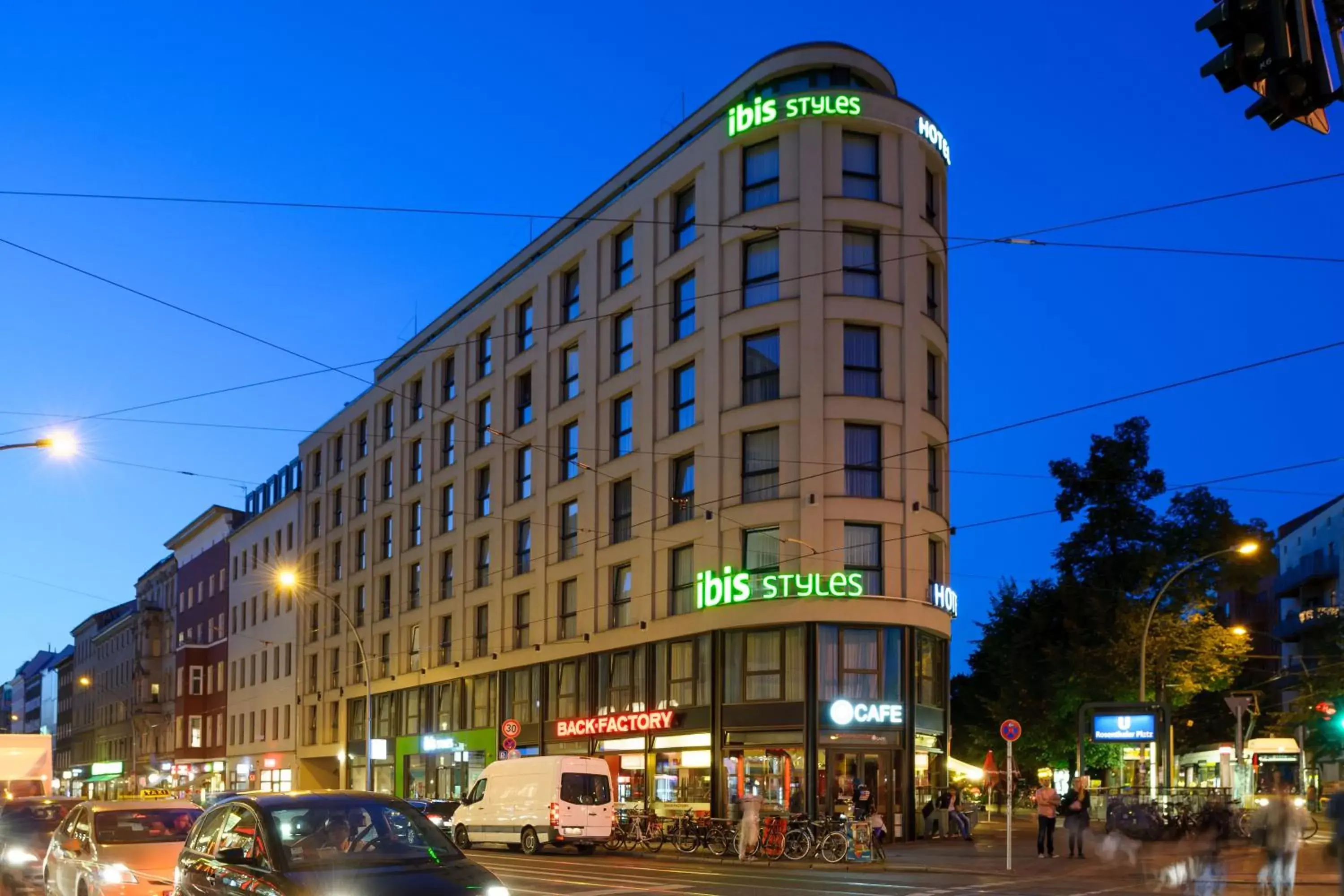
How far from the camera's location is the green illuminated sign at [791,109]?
41406 mm

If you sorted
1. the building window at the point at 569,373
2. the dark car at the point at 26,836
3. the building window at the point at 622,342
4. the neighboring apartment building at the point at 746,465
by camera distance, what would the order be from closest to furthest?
the dark car at the point at 26,836 < the neighboring apartment building at the point at 746,465 < the building window at the point at 622,342 < the building window at the point at 569,373

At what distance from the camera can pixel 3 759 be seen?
32.7m

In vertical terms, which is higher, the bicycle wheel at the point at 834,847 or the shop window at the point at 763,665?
the shop window at the point at 763,665

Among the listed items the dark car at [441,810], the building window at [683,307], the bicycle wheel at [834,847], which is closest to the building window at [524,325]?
the building window at [683,307]

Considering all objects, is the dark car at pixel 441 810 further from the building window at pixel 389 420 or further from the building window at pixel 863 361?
the building window at pixel 389 420

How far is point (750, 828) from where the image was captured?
3284cm

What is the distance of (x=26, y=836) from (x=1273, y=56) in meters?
20.5

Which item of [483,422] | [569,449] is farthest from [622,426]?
[483,422]

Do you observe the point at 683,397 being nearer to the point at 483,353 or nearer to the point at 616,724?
the point at 616,724

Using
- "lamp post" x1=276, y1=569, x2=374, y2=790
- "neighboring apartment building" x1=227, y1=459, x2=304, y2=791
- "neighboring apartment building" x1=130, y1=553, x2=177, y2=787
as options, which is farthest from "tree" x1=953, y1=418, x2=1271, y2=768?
"neighboring apartment building" x1=130, y1=553, x2=177, y2=787

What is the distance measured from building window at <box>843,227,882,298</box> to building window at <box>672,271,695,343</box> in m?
5.32

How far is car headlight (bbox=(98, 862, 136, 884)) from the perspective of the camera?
51.9 feet

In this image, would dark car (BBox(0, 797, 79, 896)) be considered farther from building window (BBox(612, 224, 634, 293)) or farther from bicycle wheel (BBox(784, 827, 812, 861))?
building window (BBox(612, 224, 634, 293))

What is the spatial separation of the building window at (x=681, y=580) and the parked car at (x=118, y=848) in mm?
25362
